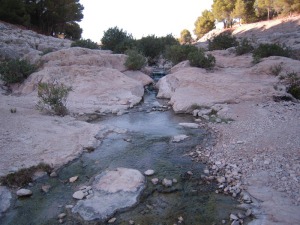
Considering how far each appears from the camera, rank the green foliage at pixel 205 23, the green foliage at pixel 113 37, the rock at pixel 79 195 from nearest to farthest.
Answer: the rock at pixel 79 195 → the green foliage at pixel 113 37 → the green foliage at pixel 205 23

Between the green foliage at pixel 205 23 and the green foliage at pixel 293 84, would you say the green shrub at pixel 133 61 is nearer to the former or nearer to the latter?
the green foliage at pixel 293 84

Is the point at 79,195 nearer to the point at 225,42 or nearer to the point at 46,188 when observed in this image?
the point at 46,188

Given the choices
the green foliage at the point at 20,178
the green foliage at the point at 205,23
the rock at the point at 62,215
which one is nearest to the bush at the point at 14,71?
the green foliage at the point at 20,178

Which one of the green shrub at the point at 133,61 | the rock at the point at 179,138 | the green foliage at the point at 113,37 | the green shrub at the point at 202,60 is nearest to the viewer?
the rock at the point at 179,138

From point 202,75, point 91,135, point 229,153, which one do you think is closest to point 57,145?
point 91,135

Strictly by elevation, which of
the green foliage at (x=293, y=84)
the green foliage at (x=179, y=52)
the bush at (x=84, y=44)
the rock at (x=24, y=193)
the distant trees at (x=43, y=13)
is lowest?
the rock at (x=24, y=193)

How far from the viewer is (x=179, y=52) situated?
2155 cm

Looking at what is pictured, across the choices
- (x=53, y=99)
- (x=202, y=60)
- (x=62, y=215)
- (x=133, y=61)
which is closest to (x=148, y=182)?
(x=62, y=215)

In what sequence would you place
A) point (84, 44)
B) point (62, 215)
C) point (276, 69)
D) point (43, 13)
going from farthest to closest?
1. point (43, 13)
2. point (84, 44)
3. point (276, 69)
4. point (62, 215)

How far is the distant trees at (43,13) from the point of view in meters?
33.1

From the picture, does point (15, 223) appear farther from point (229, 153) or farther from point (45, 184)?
point (229, 153)

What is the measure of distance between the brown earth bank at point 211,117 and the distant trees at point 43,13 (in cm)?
1448

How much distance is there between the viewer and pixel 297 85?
13828 mm

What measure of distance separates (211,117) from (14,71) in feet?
35.8
